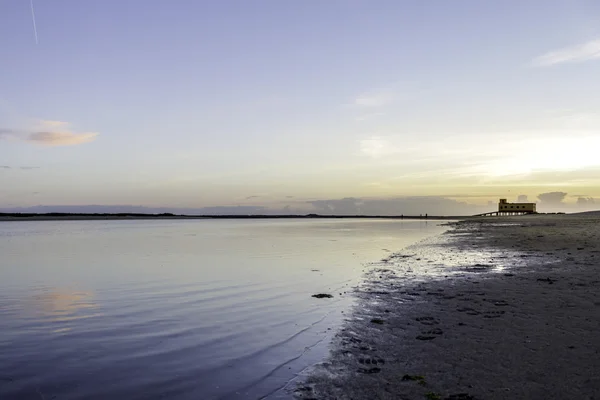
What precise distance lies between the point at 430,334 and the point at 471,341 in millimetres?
982

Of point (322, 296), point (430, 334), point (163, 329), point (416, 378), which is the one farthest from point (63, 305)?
point (416, 378)

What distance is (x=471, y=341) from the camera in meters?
8.66

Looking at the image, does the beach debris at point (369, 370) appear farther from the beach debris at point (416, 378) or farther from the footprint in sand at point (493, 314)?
the footprint in sand at point (493, 314)

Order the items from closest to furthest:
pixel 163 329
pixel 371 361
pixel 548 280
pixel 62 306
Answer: pixel 371 361 < pixel 163 329 < pixel 62 306 < pixel 548 280

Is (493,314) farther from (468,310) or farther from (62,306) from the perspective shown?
(62,306)

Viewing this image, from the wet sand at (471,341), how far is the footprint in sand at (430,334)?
21 millimetres

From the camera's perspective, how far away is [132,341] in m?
9.95

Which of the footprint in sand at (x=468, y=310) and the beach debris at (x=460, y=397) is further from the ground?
the footprint in sand at (x=468, y=310)

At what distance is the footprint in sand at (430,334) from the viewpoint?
30.2ft

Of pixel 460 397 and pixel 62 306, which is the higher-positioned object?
pixel 460 397

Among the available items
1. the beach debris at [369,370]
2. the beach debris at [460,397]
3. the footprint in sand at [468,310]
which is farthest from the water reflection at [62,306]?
the footprint in sand at [468,310]

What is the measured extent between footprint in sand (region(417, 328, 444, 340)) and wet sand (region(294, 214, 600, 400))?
2cm

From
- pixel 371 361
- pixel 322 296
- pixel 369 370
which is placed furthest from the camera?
pixel 322 296

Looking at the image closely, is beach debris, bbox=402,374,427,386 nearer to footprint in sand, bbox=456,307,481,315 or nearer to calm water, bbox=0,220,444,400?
calm water, bbox=0,220,444,400
